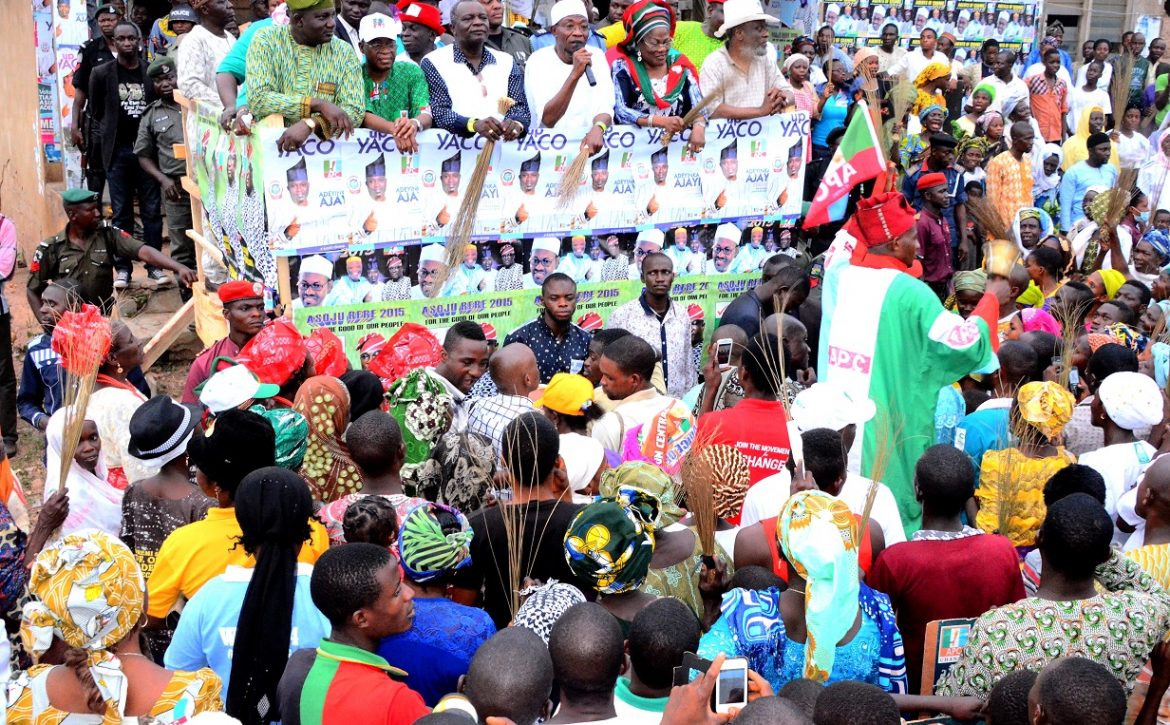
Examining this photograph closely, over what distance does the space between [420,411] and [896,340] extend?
2.32m

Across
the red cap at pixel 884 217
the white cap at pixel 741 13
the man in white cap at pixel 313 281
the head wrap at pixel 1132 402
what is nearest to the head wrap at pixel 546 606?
the head wrap at pixel 1132 402

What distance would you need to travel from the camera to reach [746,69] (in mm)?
8398

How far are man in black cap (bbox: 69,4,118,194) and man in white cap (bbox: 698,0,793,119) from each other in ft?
16.7

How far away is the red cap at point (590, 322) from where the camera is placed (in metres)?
7.76

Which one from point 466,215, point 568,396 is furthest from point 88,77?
point 568,396

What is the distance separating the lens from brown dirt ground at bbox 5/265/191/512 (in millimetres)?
7410

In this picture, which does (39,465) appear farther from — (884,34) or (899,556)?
(884,34)

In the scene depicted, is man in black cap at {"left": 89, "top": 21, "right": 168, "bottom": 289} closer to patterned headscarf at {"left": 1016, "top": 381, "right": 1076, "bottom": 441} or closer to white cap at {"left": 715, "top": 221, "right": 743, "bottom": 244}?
white cap at {"left": 715, "top": 221, "right": 743, "bottom": 244}

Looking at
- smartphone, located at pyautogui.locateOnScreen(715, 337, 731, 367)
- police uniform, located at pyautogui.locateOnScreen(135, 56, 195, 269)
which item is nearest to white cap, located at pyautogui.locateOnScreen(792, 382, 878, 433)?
smartphone, located at pyautogui.locateOnScreen(715, 337, 731, 367)

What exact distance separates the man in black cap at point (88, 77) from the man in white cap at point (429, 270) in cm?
419

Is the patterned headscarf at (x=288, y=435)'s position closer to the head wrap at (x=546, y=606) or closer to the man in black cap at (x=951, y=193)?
the head wrap at (x=546, y=606)

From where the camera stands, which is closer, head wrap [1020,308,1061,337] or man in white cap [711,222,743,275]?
head wrap [1020,308,1061,337]

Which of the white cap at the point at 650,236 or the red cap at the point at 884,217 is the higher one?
the red cap at the point at 884,217

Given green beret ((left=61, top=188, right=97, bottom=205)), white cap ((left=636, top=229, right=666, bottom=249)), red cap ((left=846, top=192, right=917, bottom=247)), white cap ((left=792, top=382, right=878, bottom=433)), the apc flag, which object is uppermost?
the apc flag
